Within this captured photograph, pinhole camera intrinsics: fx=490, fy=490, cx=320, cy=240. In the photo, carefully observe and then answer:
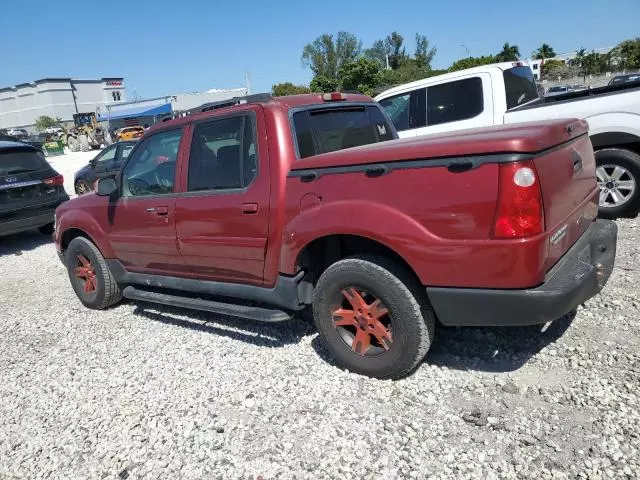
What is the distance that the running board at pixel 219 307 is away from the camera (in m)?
3.51

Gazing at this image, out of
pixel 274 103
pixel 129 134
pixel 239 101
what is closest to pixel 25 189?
pixel 239 101

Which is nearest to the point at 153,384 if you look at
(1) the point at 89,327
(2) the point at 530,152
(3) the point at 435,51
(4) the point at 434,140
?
(1) the point at 89,327

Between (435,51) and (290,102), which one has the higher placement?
(435,51)

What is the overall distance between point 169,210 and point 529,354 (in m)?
2.95

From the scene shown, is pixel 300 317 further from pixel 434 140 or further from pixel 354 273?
pixel 434 140

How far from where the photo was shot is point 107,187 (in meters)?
4.53

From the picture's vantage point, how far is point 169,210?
4070 millimetres

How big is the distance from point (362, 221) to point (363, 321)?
671mm

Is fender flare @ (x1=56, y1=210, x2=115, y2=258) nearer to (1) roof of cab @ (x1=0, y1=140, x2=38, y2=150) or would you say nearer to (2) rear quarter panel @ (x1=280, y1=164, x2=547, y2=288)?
(2) rear quarter panel @ (x1=280, y1=164, x2=547, y2=288)

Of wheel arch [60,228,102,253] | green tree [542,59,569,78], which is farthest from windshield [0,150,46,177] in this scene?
green tree [542,59,569,78]

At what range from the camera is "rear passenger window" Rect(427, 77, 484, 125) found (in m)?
6.62

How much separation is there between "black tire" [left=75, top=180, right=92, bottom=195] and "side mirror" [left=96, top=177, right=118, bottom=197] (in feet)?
32.5

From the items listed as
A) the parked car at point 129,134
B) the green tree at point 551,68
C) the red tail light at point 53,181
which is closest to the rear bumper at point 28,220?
the red tail light at point 53,181

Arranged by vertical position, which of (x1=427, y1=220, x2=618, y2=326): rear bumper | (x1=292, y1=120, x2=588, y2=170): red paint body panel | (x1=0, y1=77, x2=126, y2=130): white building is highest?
(x1=0, y1=77, x2=126, y2=130): white building
